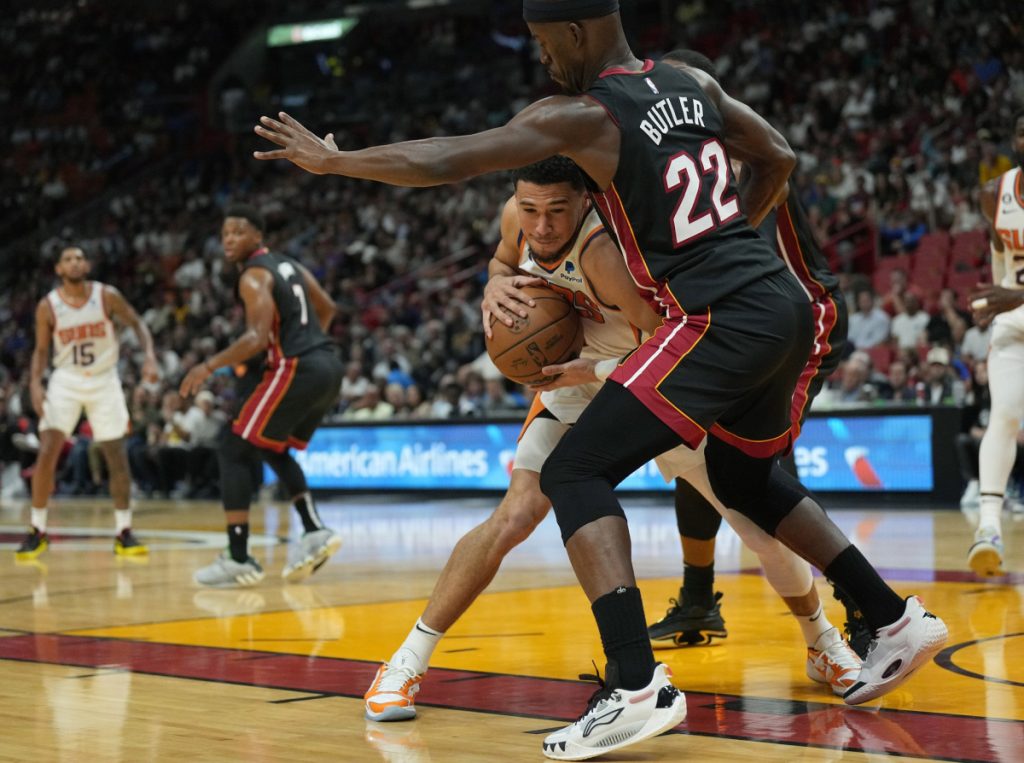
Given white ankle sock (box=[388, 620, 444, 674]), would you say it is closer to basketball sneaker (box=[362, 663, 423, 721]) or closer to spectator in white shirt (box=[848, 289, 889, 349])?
basketball sneaker (box=[362, 663, 423, 721])

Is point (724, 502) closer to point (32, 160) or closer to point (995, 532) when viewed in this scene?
point (995, 532)

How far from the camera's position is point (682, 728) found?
3527 mm

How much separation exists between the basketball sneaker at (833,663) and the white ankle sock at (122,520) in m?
6.02

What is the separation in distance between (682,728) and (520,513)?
0.80 meters

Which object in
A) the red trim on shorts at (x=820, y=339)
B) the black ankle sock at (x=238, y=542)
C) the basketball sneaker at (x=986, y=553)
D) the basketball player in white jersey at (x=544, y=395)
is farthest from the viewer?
the black ankle sock at (x=238, y=542)

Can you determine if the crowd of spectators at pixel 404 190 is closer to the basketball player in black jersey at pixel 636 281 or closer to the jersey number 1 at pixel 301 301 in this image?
the jersey number 1 at pixel 301 301

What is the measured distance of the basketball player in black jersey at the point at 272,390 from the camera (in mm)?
7320

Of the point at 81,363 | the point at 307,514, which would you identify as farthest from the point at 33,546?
the point at 307,514

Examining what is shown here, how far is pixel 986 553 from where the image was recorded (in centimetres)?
603

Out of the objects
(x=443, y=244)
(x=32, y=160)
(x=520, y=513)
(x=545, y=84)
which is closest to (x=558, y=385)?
(x=520, y=513)

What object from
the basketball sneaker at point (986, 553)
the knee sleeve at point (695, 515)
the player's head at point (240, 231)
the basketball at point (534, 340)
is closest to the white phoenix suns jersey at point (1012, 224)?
the basketball sneaker at point (986, 553)

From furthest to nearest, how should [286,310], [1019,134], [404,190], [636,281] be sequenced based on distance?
[404,190] → [286,310] → [1019,134] → [636,281]

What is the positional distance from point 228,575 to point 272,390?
1.04m

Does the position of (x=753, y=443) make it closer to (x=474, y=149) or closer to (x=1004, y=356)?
(x=474, y=149)
